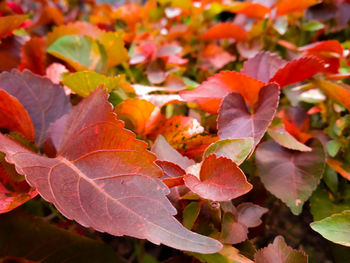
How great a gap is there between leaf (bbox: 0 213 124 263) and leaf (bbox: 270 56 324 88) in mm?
413

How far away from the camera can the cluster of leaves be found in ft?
1.22

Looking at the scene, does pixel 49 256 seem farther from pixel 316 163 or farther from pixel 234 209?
pixel 316 163

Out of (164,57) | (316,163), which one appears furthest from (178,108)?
(316,163)

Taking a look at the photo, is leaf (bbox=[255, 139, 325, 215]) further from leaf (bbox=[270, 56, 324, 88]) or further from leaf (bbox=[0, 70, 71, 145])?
leaf (bbox=[0, 70, 71, 145])

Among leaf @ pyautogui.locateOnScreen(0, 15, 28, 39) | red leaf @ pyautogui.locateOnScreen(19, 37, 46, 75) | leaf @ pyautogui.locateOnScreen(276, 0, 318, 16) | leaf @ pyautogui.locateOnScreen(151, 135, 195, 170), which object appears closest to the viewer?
leaf @ pyautogui.locateOnScreen(151, 135, 195, 170)

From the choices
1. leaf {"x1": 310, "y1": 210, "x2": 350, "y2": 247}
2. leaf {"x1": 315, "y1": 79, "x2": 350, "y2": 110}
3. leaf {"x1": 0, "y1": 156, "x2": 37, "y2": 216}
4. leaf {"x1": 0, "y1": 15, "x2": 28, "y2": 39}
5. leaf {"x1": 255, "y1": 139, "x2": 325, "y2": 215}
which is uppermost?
leaf {"x1": 0, "y1": 15, "x2": 28, "y2": 39}

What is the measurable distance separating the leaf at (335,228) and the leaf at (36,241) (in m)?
0.34

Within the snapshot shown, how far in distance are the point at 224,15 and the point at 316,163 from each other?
162cm

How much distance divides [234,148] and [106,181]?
0.54 feet

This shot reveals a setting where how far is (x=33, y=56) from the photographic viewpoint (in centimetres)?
71

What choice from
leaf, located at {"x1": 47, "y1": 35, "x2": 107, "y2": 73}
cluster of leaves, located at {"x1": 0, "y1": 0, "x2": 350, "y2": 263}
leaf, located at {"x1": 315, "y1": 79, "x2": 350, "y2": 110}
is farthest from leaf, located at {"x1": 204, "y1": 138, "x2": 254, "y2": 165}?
leaf, located at {"x1": 47, "y1": 35, "x2": 107, "y2": 73}

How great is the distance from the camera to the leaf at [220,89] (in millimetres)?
536

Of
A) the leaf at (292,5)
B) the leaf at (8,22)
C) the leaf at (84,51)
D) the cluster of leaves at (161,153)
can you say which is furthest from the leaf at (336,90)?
the leaf at (8,22)

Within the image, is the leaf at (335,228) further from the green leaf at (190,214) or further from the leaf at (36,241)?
the leaf at (36,241)
